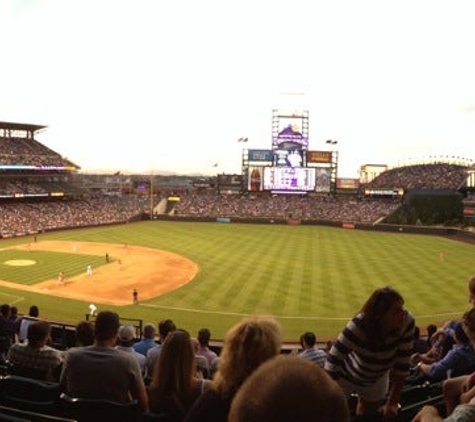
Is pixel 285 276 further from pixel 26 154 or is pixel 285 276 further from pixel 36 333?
pixel 26 154

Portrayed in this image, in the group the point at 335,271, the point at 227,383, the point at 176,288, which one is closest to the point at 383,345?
the point at 227,383

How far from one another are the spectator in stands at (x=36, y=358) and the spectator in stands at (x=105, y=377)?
5.92ft

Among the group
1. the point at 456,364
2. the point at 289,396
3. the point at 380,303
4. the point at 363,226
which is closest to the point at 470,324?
the point at 380,303

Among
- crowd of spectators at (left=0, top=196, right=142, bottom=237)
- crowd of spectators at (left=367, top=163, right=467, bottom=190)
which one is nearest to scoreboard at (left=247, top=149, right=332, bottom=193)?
crowd of spectators at (left=367, top=163, right=467, bottom=190)

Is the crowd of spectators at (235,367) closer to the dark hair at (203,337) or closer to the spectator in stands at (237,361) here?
the spectator in stands at (237,361)

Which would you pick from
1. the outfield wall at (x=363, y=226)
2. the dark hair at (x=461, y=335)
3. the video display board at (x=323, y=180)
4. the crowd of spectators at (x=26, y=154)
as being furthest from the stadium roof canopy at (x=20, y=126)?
the dark hair at (x=461, y=335)

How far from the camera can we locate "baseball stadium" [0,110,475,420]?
26.7 meters

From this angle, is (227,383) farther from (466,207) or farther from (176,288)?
(466,207)

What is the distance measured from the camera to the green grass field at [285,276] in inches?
999

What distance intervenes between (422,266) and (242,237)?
2320cm

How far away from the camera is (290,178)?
3189 inches

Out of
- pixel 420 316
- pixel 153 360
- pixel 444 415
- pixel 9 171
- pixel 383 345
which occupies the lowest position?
pixel 420 316

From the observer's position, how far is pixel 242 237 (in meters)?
56.2

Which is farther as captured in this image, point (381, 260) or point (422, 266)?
point (381, 260)
